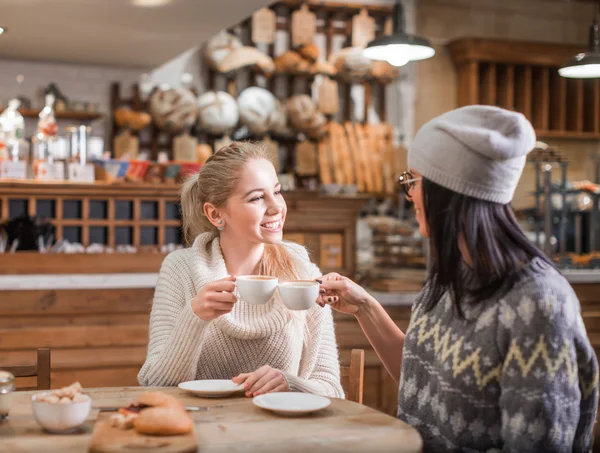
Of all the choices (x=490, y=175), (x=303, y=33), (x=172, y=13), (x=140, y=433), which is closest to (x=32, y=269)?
(x=172, y=13)

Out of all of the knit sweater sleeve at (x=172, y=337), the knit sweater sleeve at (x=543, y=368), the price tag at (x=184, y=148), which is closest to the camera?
the knit sweater sleeve at (x=543, y=368)

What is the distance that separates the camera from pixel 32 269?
4480 millimetres

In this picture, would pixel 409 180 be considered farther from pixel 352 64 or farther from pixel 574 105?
pixel 574 105

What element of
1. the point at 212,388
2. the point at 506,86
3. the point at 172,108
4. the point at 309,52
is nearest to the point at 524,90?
the point at 506,86

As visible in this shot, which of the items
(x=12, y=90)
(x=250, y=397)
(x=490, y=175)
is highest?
(x=12, y=90)

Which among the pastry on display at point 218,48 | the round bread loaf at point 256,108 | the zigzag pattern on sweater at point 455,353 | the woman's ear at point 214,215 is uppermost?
the pastry on display at point 218,48

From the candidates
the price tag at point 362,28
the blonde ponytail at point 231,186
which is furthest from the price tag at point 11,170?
the price tag at point 362,28

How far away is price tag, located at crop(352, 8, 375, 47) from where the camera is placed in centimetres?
782

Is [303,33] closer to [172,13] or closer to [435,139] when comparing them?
[172,13]

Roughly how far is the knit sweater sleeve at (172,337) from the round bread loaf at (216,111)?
4759mm

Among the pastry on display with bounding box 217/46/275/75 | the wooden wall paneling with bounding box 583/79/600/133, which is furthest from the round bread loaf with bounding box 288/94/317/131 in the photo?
the wooden wall paneling with bounding box 583/79/600/133

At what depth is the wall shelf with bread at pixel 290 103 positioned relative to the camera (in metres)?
7.05

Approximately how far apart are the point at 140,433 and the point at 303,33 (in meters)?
6.48

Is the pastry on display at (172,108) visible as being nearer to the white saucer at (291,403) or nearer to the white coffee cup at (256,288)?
the white coffee cup at (256,288)
